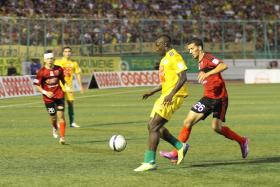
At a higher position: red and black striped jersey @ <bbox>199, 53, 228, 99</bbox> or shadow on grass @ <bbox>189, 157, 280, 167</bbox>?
red and black striped jersey @ <bbox>199, 53, 228, 99</bbox>

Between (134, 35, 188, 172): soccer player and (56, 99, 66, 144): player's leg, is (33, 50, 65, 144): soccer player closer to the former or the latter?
(56, 99, 66, 144): player's leg

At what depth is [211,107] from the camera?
39.8 feet

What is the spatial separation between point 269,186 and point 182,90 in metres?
2.54

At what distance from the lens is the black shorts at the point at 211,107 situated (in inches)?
475

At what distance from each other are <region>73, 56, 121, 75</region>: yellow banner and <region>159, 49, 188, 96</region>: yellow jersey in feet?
110

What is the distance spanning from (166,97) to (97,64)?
3608 cm

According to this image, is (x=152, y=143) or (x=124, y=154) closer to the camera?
(x=152, y=143)

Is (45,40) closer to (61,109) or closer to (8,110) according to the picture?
(8,110)

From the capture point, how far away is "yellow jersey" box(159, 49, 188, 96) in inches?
452

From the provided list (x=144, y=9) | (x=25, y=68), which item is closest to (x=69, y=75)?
(x=25, y=68)

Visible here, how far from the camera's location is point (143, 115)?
24.1m

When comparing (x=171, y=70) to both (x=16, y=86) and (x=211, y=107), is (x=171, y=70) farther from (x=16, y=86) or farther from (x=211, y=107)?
(x=16, y=86)

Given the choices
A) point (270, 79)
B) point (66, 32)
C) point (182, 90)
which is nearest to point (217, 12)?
point (270, 79)

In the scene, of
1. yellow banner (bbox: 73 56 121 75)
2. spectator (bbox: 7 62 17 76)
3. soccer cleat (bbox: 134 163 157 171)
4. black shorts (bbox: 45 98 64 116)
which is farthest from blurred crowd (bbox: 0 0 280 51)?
soccer cleat (bbox: 134 163 157 171)
